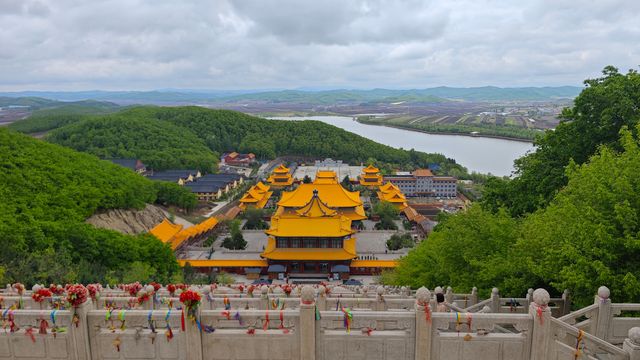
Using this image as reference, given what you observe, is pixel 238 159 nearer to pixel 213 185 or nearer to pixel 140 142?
pixel 140 142

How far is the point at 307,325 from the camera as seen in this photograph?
6340mm

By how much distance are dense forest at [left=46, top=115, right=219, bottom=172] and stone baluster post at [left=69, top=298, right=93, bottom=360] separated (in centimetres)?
6490

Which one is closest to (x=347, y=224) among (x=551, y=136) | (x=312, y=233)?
(x=312, y=233)

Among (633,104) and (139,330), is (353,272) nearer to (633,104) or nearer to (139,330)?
(633,104)

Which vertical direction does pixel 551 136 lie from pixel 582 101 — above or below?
below

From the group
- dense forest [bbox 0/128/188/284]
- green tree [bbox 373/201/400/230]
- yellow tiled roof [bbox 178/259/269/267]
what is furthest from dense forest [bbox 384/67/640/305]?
green tree [bbox 373/201/400/230]

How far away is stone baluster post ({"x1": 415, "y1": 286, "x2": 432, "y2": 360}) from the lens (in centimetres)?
621

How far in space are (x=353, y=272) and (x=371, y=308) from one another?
20471 millimetres

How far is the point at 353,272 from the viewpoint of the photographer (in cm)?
2909

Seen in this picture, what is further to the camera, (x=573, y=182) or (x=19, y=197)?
(x=19, y=197)

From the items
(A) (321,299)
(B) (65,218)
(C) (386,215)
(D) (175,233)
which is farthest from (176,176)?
(A) (321,299)

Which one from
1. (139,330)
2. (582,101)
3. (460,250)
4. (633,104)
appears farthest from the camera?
(582,101)

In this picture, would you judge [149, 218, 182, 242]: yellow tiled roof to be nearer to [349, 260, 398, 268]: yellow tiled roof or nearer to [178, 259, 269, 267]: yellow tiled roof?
[178, 259, 269, 267]: yellow tiled roof

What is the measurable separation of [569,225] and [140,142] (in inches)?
3054
